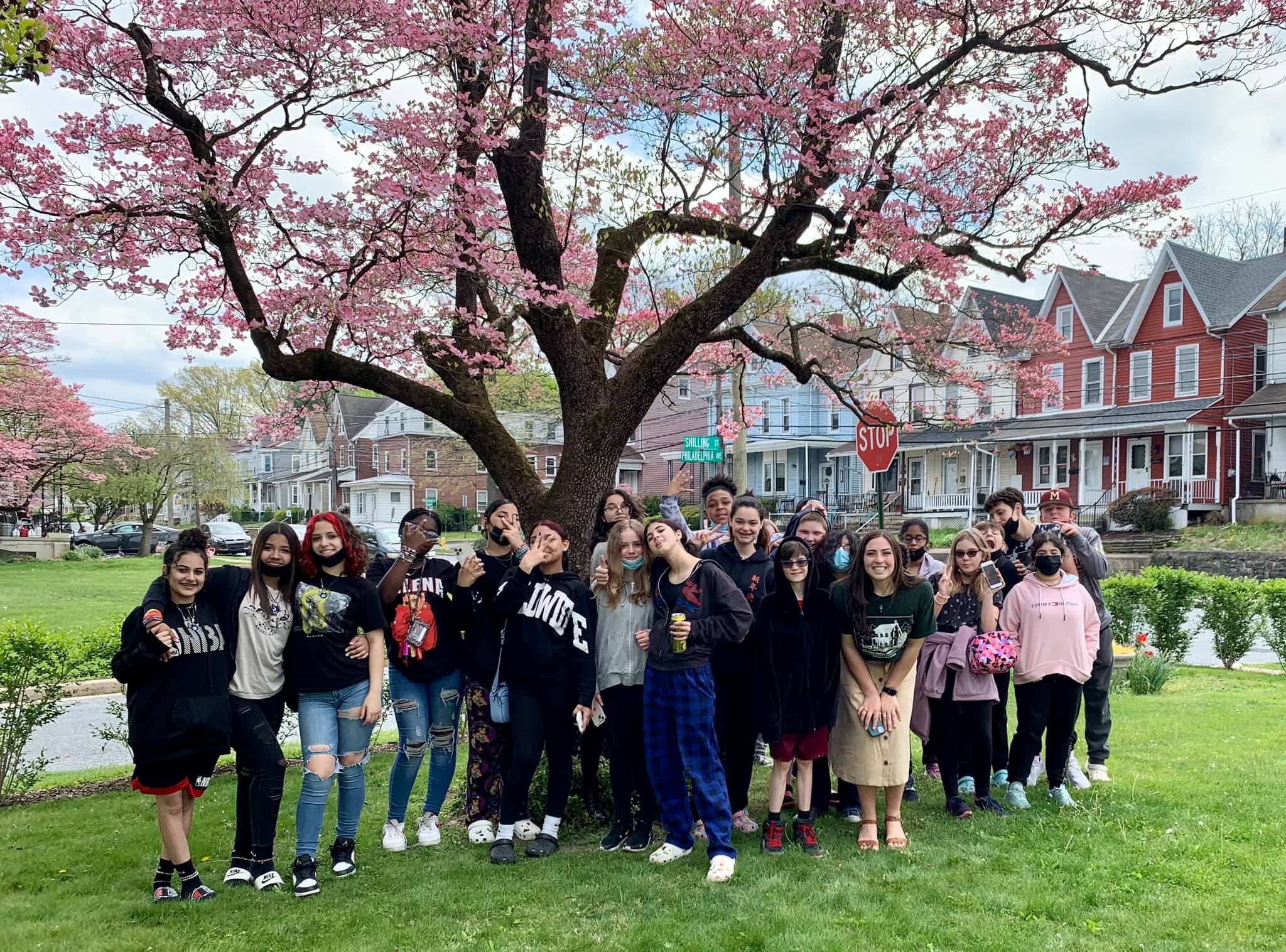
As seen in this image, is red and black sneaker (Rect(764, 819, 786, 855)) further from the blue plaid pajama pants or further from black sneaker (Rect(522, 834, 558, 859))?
black sneaker (Rect(522, 834, 558, 859))

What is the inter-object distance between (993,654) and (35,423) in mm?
31539

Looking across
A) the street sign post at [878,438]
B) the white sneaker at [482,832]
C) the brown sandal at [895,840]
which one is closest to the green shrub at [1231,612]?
the street sign post at [878,438]

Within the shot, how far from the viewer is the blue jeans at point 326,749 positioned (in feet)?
14.1

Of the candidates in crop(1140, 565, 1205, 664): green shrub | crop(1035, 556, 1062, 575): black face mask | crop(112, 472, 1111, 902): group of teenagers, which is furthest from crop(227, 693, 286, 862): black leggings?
crop(1140, 565, 1205, 664): green shrub

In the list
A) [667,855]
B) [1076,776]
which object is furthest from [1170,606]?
[667,855]

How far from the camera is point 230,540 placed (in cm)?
3725

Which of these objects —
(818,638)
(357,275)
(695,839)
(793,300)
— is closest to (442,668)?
(695,839)

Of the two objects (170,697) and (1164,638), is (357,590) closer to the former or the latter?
(170,697)

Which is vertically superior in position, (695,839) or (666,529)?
(666,529)

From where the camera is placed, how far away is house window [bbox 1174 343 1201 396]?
96.2 feet

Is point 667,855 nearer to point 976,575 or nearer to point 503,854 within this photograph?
point 503,854

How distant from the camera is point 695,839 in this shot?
491cm

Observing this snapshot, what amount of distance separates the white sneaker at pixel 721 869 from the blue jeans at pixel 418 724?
1.63 m

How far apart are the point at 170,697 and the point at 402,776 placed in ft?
4.42
